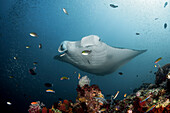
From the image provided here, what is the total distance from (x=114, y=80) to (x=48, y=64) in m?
21.7

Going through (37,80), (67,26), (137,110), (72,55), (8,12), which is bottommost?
(137,110)

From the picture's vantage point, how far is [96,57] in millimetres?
5152

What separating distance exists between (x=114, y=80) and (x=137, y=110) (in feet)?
110

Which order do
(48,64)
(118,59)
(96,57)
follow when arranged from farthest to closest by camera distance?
(48,64), (118,59), (96,57)

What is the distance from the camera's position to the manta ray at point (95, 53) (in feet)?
14.5

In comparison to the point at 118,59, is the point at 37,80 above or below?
above

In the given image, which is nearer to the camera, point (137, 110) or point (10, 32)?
point (137, 110)

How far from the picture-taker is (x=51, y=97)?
34.3m

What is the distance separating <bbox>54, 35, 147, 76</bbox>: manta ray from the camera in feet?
14.5

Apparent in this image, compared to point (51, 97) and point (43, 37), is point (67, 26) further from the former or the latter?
point (51, 97)

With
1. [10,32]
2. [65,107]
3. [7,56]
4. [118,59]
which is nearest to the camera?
[65,107]

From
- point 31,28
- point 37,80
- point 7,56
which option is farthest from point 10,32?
point 37,80

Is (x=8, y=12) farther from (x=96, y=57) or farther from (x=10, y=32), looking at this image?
(x=96, y=57)

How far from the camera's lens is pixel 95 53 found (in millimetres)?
4879
